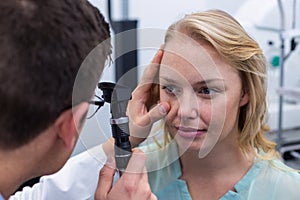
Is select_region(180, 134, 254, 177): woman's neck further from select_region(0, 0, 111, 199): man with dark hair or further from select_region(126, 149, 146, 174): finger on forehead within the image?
select_region(0, 0, 111, 199): man with dark hair

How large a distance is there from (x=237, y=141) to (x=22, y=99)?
2.28ft

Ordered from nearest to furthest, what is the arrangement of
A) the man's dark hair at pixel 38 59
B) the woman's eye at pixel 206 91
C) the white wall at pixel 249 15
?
the man's dark hair at pixel 38 59 → the woman's eye at pixel 206 91 → the white wall at pixel 249 15

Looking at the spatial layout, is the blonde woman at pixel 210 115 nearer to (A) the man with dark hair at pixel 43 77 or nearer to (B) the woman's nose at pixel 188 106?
(B) the woman's nose at pixel 188 106

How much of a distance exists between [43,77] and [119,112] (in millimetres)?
209

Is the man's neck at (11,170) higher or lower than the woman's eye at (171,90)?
lower

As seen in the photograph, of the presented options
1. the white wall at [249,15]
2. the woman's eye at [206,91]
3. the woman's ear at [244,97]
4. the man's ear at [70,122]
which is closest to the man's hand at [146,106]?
the woman's eye at [206,91]

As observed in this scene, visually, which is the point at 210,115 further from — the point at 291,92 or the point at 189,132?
the point at 291,92

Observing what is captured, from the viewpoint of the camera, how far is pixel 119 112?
2.35ft

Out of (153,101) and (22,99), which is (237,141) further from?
(22,99)

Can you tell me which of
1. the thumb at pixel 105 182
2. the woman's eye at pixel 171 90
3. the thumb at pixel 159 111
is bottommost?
the thumb at pixel 105 182

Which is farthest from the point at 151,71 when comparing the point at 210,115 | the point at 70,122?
the point at 70,122

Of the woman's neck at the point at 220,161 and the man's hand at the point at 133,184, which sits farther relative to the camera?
the woman's neck at the point at 220,161

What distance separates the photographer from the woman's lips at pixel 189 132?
948mm

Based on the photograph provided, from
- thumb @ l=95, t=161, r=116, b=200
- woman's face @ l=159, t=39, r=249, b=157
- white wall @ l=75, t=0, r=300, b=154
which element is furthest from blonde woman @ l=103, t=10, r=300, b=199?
white wall @ l=75, t=0, r=300, b=154
